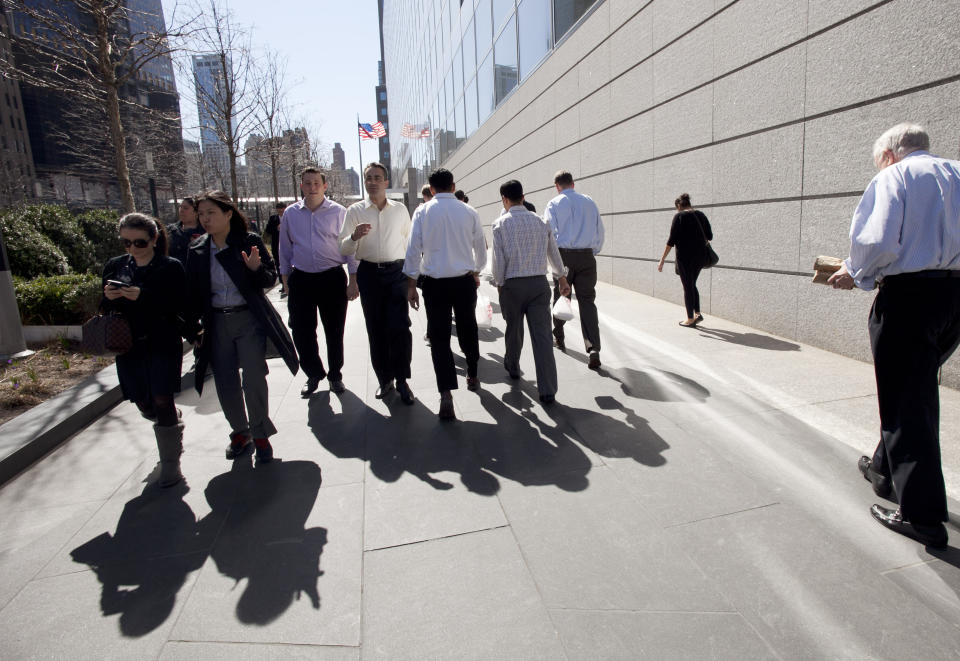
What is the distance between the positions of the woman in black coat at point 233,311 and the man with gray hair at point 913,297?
135 inches

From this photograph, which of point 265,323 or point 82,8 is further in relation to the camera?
point 82,8

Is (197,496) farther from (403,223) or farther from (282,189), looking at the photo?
(282,189)

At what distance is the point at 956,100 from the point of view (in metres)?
4.28

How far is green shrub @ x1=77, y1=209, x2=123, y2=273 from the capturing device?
36.4ft

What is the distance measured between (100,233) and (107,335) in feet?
32.7

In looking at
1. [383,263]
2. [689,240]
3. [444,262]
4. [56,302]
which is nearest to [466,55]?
[689,240]

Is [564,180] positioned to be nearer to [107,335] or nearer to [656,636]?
[107,335]

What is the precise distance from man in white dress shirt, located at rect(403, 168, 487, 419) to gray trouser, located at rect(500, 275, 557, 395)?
36cm

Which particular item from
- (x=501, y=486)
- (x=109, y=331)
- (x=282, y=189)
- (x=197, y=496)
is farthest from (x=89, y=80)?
(x=282, y=189)

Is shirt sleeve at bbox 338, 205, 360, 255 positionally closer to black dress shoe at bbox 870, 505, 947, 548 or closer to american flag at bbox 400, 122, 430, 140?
black dress shoe at bbox 870, 505, 947, 548

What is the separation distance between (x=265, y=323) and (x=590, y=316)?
3200 mm

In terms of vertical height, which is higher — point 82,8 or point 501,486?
point 82,8

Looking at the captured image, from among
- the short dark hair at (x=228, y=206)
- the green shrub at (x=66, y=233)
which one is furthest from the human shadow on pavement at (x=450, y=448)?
the green shrub at (x=66, y=233)

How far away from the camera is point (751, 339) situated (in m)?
6.41
